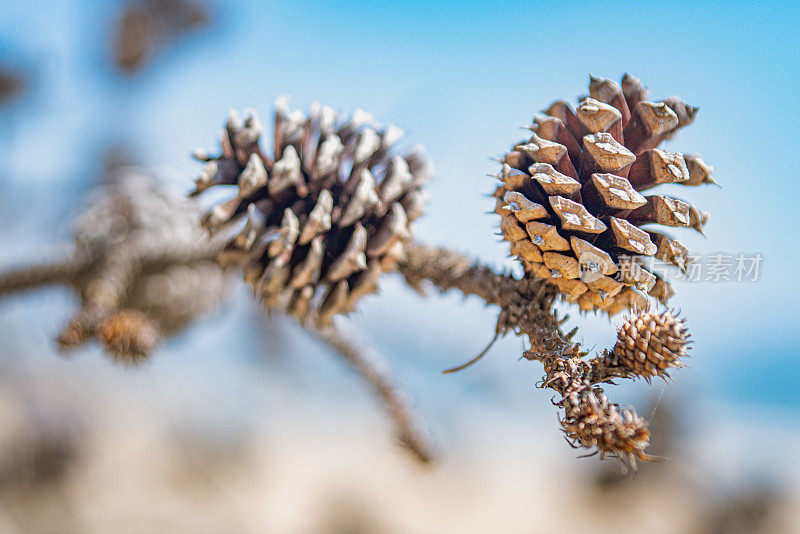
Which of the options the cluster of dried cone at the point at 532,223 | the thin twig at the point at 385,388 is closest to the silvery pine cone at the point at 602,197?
the cluster of dried cone at the point at 532,223

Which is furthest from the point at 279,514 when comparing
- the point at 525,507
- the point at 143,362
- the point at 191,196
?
the point at 191,196

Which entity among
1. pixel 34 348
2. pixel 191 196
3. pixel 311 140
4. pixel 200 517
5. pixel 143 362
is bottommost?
pixel 200 517

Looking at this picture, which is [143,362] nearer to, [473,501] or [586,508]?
[473,501]

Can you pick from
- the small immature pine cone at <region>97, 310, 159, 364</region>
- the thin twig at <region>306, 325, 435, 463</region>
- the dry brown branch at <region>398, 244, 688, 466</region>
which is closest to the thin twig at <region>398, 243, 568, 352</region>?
the dry brown branch at <region>398, 244, 688, 466</region>

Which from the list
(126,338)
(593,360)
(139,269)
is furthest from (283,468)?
(593,360)

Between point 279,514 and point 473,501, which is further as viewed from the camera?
point 473,501

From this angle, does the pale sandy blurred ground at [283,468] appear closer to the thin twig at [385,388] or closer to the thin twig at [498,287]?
the thin twig at [385,388]

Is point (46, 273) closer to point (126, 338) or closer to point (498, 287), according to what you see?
point (126, 338)
